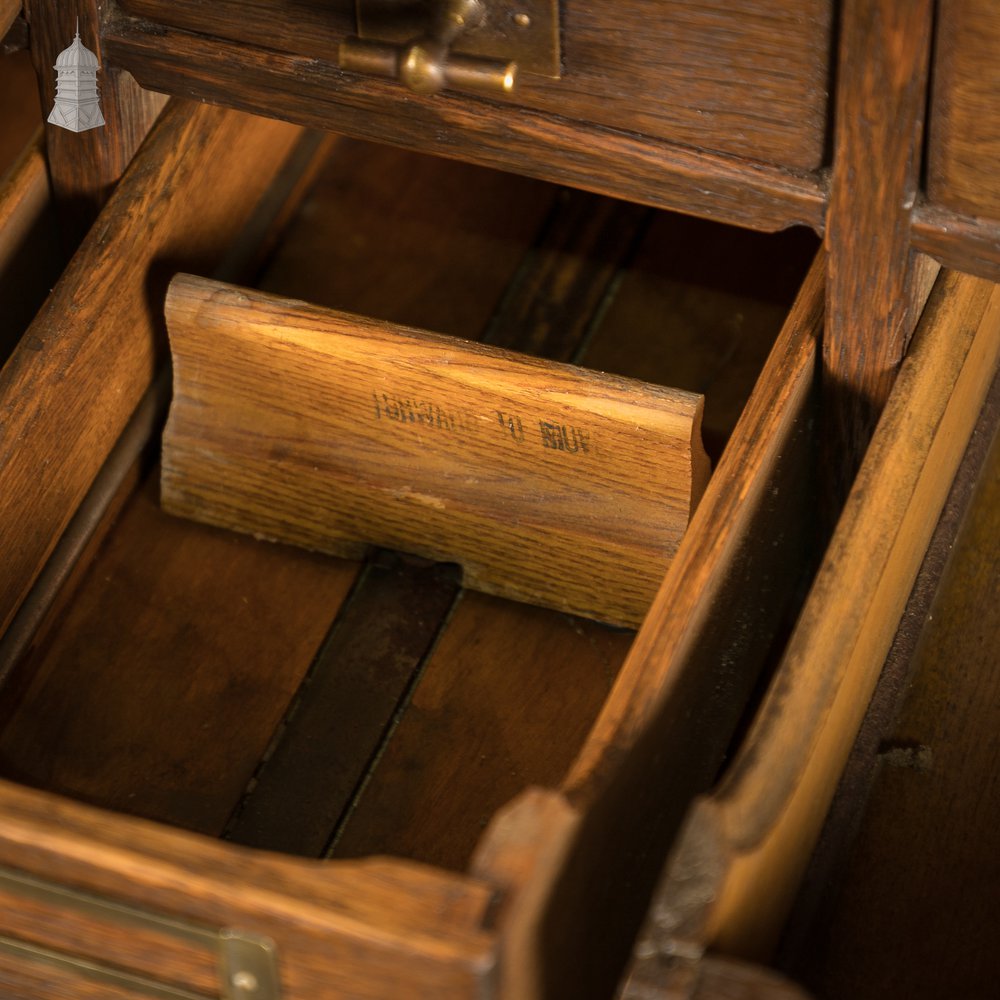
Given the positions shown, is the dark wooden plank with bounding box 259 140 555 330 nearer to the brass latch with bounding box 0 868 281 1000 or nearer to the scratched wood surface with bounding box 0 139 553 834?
the scratched wood surface with bounding box 0 139 553 834

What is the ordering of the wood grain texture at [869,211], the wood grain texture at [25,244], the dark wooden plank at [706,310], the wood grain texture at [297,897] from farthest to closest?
the dark wooden plank at [706,310]
the wood grain texture at [25,244]
the wood grain texture at [869,211]
the wood grain texture at [297,897]

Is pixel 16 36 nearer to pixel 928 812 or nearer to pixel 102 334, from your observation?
pixel 102 334

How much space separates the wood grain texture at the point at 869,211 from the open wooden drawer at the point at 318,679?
0.03m

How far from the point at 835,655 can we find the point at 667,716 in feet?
0.34

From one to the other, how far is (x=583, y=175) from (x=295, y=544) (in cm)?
42

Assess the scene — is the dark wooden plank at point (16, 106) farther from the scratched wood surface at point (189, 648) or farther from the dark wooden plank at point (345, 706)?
the dark wooden plank at point (345, 706)

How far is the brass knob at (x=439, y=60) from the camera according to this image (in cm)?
96

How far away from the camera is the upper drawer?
943mm

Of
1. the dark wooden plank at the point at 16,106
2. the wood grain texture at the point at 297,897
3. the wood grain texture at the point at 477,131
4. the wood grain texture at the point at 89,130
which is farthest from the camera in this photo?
the dark wooden plank at the point at 16,106

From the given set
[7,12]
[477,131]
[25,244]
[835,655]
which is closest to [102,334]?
[25,244]

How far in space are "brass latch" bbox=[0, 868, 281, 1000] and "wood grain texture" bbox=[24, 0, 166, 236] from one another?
0.60 meters

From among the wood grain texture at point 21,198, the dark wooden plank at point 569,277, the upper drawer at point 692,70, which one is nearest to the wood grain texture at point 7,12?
the wood grain texture at point 21,198

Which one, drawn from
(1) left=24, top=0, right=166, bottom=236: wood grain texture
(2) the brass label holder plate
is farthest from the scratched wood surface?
(2) the brass label holder plate

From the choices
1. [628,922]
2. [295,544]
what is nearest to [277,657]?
[295,544]
